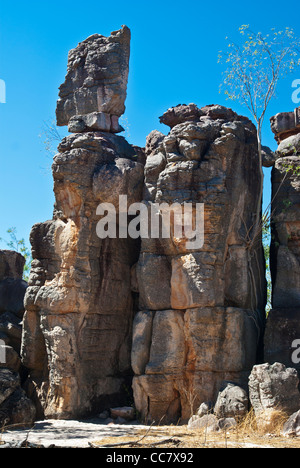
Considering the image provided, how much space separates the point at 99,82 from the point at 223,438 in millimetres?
8880

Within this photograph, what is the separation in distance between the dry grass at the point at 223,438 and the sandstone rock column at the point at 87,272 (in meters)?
2.60

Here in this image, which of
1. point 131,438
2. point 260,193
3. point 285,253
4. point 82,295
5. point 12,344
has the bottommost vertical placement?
point 131,438

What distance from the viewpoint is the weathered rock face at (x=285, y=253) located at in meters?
12.1

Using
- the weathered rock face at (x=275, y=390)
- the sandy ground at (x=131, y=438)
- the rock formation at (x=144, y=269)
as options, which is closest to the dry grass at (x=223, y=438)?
the sandy ground at (x=131, y=438)

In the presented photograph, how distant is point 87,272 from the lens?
530 inches

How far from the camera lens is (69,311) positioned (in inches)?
523

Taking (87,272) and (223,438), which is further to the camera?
(87,272)

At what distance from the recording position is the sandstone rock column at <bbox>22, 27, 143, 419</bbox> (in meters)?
13.2

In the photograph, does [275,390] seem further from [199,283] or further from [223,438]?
[199,283]

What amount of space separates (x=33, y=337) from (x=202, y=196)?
520 centimetres

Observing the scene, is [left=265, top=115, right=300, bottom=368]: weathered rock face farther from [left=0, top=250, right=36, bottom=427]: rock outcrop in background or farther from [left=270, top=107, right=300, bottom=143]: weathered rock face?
[left=0, top=250, right=36, bottom=427]: rock outcrop in background

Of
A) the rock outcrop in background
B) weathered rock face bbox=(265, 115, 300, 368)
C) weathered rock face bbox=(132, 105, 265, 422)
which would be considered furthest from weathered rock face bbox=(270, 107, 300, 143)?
the rock outcrop in background

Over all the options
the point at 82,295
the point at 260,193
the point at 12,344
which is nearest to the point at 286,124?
the point at 260,193

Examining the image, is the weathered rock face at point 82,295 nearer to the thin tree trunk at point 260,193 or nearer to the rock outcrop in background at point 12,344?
the rock outcrop in background at point 12,344
